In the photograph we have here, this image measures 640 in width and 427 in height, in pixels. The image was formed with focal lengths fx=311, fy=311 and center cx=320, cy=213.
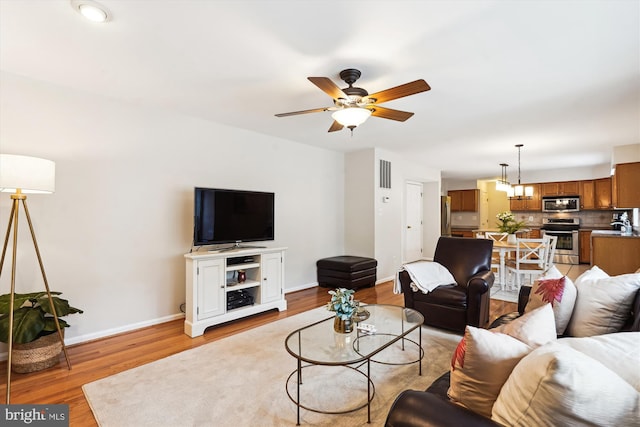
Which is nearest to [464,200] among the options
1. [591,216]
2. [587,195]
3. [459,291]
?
[587,195]

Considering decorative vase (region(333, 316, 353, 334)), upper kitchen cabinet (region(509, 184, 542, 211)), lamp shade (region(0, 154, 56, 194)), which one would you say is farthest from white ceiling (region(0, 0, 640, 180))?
upper kitchen cabinet (region(509, 184, 542, 211))

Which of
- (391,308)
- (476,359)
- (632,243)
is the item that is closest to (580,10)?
(476,359)

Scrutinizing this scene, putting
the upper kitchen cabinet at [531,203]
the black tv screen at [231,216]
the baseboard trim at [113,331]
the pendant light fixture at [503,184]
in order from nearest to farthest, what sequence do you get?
the baseboard trim at [113,331] → the black tv screen at [231,216] → the pendant light fixture at [503,184] → the upper kitchen cabinet at [531,203]

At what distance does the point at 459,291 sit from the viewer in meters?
3.21

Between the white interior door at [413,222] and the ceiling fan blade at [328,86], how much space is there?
17.1 ft

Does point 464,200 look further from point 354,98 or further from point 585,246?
point 354,98

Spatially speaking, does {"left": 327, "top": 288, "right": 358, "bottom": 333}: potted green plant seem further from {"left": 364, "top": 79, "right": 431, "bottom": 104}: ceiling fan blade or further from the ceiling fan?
{"left": 364, "top": 79, "right": 431, "bottom": 104}: ceiling fan blade

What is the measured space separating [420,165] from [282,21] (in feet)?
19.4

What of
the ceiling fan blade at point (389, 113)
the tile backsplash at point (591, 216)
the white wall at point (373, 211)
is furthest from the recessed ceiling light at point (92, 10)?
the tile backsplash at point (591, 216)

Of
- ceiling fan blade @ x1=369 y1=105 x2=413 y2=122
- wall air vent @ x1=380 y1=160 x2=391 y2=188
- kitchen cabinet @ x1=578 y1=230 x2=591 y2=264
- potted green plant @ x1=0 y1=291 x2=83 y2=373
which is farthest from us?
kitchen cabinet @ x1=578 y1=230 x2=591 y2=264

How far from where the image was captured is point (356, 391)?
223 centimetres

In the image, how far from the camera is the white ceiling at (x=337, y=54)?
1.93 m

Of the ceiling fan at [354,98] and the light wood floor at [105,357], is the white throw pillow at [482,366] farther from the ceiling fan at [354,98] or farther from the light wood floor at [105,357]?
the light wood floor at [105,357]

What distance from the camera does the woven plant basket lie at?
2.47 meters
